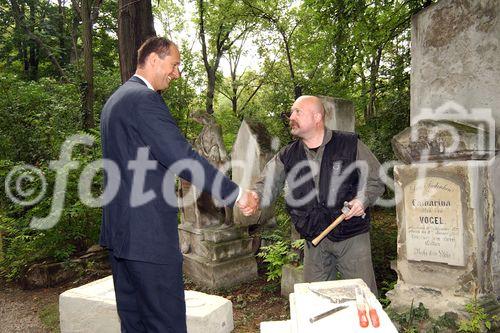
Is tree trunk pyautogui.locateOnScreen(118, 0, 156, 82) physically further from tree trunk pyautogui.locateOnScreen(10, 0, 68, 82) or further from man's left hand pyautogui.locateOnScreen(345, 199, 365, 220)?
tree trunk pyautogui.locateOnScreen(10, 0, 68, 82)

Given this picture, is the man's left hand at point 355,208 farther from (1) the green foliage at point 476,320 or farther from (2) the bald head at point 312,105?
(1) the green foliage at point 476,320

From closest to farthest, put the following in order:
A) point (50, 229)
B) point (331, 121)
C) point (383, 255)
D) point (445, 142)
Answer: point (445, 142)
point (331, 121)
point (383, 255)
point (50, 229)

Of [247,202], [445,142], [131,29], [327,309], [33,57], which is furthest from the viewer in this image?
[33,57]

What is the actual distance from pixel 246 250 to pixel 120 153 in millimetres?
4005

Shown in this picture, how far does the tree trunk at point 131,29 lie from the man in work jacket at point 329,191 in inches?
155

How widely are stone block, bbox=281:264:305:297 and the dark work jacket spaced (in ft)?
5.75

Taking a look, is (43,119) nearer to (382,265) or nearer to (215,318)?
(215,318)

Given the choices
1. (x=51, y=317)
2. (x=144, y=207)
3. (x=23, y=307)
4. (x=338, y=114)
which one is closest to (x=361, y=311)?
(x=144, y=207)

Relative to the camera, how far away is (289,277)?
4.97 meters

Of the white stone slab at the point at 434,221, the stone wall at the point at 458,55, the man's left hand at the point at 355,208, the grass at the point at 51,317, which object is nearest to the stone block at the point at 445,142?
the white stone slab at the point at 434,221

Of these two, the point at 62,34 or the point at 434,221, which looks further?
the point at 62,34

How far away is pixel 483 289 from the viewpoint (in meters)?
3.48

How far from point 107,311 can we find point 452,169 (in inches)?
142

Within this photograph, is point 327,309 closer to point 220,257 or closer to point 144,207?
point 144,207
